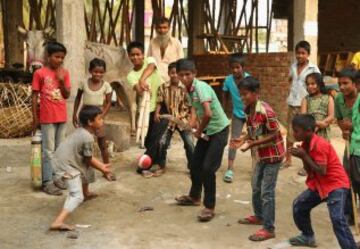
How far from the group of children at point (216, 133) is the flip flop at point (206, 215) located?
0.01 metres

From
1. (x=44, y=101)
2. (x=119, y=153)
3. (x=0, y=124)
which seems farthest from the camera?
(x=0, y=124)

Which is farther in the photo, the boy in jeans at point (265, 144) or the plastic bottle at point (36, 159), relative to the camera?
the plastic bottle at point (36, 159)

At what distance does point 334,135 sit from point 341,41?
6.09m

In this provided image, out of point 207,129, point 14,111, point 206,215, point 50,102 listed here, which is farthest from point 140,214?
point 14,111

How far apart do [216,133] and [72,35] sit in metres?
2.93

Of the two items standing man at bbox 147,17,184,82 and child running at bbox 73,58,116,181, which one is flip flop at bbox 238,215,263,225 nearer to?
child running at bbox 73,58,116,181

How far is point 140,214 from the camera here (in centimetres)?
583

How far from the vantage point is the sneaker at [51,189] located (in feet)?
21.0

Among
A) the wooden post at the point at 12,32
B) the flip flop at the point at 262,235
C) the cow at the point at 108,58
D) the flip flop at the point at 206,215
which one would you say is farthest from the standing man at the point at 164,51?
the wooden post at the point at 12,32

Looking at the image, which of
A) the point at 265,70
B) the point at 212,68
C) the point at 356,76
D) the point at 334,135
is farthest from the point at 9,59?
the point at 356,76

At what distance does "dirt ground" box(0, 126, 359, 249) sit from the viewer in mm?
4992

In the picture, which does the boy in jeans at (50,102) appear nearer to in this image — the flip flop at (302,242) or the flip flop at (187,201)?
the flip flop at (187,201)

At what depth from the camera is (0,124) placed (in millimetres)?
9109

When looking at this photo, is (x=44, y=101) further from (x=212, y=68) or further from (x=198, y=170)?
(x=212, y=68)
